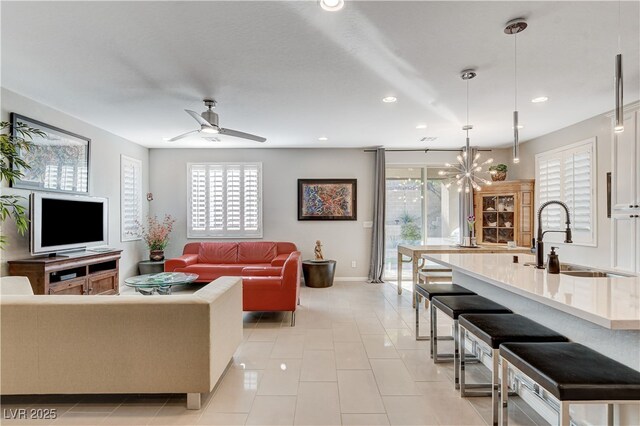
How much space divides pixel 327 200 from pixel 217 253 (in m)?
2.33

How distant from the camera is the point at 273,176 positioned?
260 inches

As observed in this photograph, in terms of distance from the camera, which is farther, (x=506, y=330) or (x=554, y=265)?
(x=554, y=265)

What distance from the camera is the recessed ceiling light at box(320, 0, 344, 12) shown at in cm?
200

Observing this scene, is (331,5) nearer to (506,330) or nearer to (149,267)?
(506,330)

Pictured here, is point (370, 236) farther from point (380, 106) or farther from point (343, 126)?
point (380, 106)

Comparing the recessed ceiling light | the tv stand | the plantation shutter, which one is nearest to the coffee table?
the tv stand

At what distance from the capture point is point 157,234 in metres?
6.13

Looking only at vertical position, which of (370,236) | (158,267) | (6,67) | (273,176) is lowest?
(158,267)

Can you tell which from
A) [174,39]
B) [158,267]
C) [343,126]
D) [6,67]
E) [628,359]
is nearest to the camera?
[628,359]

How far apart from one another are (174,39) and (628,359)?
343 cm

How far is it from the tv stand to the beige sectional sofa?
1641 millimetres

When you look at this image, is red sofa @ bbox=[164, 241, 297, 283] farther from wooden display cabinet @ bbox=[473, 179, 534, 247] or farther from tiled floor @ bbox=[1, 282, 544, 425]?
wooden display cabinet @ bbox=[473, 179, 534, 247]

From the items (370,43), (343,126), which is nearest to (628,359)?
(370,43)

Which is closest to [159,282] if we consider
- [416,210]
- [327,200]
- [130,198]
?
[130,198]
